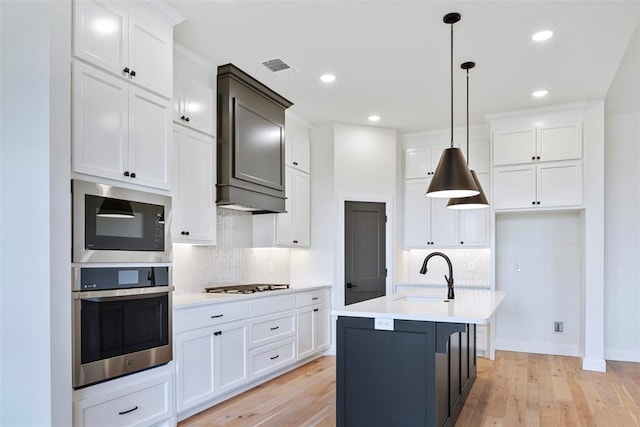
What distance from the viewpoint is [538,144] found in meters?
5.11

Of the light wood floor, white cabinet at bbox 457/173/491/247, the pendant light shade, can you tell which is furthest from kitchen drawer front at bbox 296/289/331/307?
the pendant light shade

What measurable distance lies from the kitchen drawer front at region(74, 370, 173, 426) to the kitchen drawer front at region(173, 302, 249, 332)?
42 centimetres

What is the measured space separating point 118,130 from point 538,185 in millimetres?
4441

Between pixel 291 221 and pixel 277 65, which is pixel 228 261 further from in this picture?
pixel 277 65

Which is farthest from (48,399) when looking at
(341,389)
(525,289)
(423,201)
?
(525,289)

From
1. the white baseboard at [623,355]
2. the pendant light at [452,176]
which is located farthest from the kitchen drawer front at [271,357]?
the white baseboard at [623,355]

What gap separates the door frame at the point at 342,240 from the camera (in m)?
5.37

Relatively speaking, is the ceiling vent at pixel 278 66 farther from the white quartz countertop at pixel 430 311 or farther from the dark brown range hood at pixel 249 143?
the white quartz countertop at pixel 430 311

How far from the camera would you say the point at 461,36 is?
3.34 meters

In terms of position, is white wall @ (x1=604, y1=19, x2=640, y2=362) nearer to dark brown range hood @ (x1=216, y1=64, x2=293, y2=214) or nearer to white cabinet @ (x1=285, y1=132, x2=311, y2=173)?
white cabinet @ (x1=285, y1=132, x2=311, y2=173)

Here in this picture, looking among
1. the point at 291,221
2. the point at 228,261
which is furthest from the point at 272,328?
the point at 291,221

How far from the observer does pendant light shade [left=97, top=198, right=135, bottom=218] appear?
8.23 ft

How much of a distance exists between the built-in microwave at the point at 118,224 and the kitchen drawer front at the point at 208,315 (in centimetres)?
51

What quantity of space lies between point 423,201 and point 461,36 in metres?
2.95
